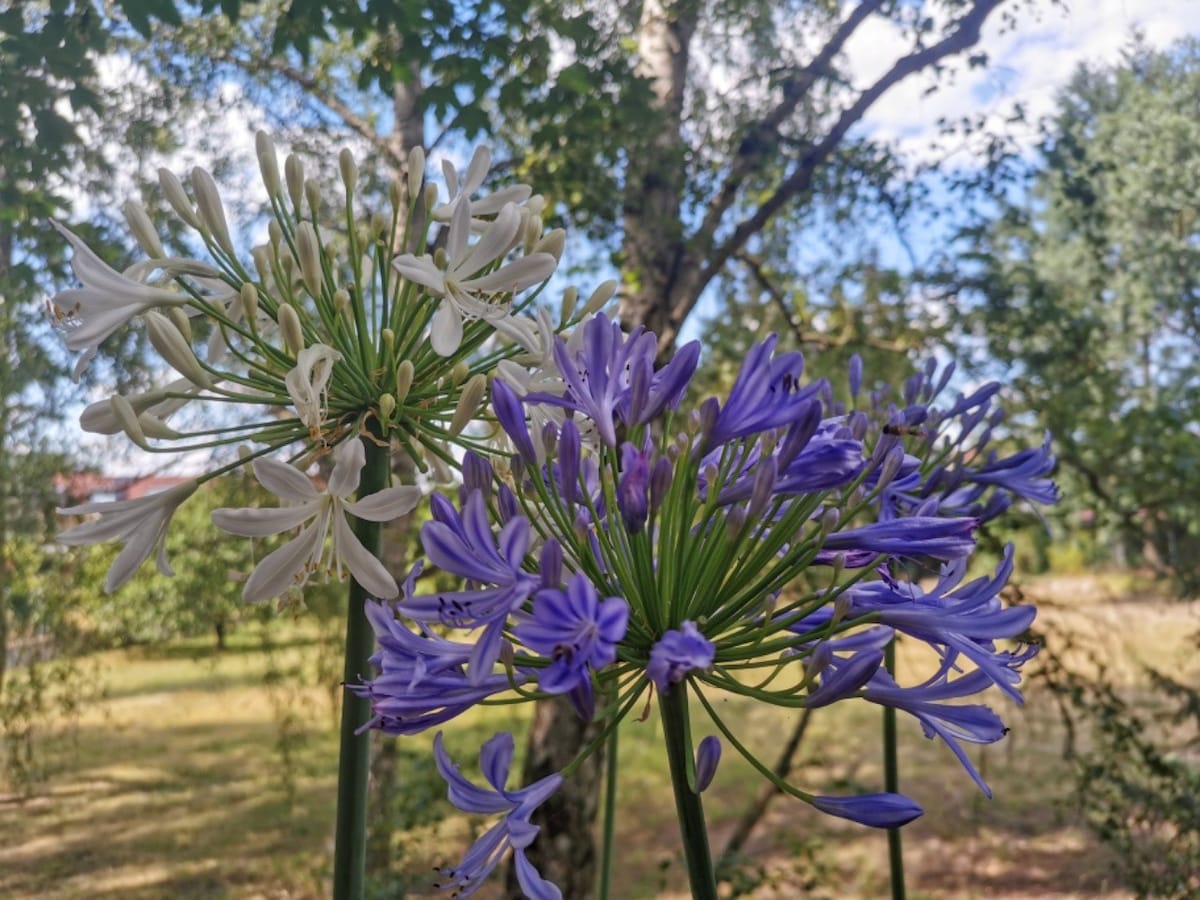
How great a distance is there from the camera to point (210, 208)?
1018mm

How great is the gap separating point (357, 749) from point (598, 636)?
17.4 inches

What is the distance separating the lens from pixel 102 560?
3195 millimetres

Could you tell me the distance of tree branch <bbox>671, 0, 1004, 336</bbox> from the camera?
10.3ft

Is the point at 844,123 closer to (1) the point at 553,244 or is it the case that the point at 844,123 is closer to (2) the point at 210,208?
(1) the point at 553,244

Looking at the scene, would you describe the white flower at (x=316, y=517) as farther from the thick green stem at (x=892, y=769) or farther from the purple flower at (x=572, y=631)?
the thick green stem at (x=892, y=769)

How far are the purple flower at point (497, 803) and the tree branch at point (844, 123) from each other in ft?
Result: 9.14

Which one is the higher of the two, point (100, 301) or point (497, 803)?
point (100, 301)

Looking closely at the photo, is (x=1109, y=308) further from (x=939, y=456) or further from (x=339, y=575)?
(x=339, y=575)

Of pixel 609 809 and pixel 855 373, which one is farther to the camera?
pixel 609 809

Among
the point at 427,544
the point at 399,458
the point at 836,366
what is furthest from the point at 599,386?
the point at 836,366

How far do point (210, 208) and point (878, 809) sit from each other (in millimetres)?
963

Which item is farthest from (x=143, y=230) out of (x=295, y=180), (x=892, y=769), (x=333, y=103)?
(x=333, y=103)

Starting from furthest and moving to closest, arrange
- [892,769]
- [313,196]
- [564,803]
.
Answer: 1. [564,803]
2. [892,769]
3. [313,196]

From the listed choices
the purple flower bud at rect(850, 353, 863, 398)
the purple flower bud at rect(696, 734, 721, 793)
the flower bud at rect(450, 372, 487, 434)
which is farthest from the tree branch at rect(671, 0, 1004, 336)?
the purple flower bud at rect(696, 734, 721, 793)
